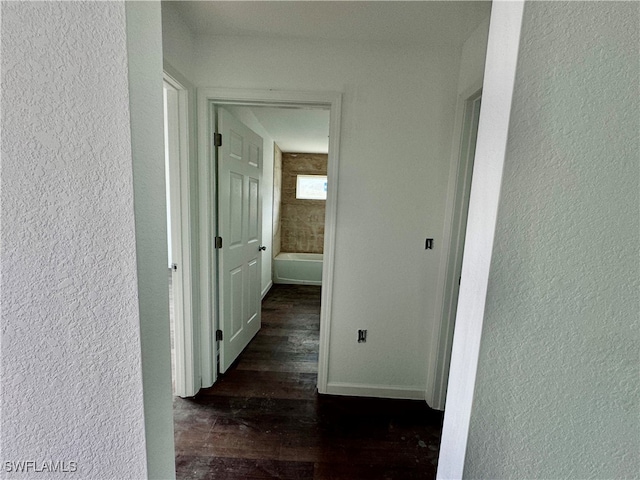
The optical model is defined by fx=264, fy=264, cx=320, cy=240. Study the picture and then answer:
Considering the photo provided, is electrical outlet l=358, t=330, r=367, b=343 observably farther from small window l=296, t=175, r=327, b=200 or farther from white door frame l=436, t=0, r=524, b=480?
small window l=296, t=175, r=327, b=200

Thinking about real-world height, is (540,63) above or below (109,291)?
above

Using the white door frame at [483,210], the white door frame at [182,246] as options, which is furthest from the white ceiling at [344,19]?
the white door frame at [483,210]

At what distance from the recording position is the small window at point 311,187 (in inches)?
195

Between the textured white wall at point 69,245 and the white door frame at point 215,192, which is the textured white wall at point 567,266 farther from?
the white door frame at point 215,192

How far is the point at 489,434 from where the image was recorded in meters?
0.56

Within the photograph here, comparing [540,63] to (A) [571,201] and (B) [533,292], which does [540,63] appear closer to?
(A) [571,201]

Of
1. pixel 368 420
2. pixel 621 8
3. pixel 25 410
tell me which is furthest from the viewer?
pixel 368 420

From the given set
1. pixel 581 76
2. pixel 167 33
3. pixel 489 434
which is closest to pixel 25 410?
pixel 489 434

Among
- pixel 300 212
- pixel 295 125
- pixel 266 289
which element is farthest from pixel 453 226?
pixel 300 212

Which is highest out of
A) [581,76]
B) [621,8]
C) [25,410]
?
[621,8]

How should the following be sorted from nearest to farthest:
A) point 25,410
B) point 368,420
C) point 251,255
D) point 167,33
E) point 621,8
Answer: point 621,8
point 25,410
point 167,33
point 368,420
point 251,255

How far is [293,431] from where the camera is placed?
1584mm

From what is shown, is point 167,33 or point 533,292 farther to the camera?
point 167,33

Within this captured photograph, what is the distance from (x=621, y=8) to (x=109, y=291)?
43.5 inches
